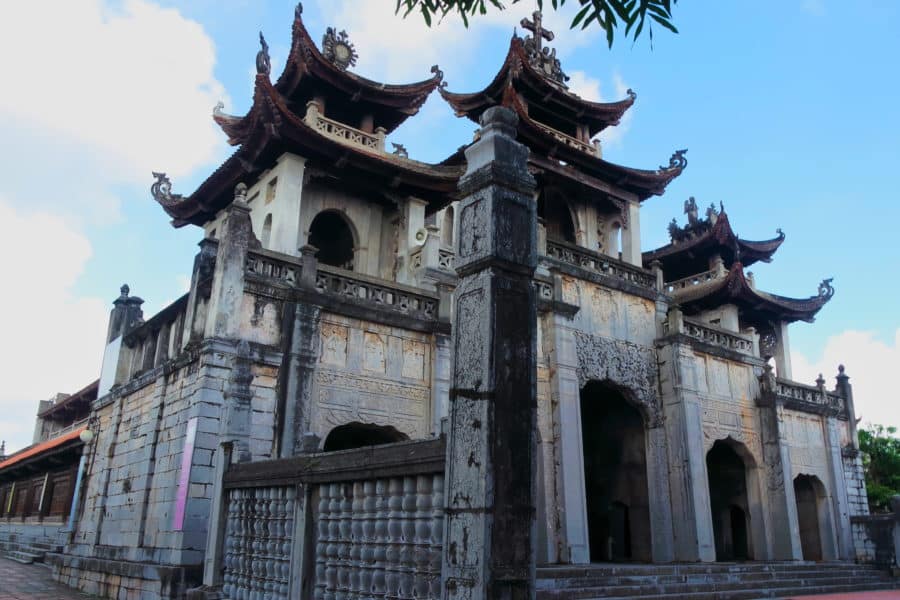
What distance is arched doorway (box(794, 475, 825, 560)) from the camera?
21.6m

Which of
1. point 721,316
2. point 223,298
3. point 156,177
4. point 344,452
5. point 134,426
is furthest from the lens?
point 721,316

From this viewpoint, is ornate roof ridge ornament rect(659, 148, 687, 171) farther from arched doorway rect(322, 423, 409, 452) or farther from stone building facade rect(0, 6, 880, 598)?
arched doorway rect(322, 423, 409, 452)

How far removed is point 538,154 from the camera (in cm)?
2367

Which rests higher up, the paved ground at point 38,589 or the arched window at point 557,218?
the arched window at point 557,218

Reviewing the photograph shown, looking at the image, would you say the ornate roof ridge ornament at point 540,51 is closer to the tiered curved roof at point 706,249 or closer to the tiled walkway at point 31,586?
the tiered curved roof at point 706,249

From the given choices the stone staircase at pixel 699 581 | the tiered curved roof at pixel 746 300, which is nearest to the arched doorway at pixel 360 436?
the stone staircase at pixel 699 581

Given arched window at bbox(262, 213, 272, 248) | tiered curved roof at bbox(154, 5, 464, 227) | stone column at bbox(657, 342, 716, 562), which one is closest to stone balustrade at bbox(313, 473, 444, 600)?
stone column at bbox(657, 342, 716, 562)

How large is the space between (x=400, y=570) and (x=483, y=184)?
10.5 ft

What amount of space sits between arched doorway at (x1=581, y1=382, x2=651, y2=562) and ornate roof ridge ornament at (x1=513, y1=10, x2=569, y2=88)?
1294 centimetres

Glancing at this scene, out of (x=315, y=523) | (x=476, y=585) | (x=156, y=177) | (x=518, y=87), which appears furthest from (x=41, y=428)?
(x=476, y=585)

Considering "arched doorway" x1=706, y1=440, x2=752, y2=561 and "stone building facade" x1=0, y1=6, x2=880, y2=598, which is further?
"arched doorway" x1=706, y1=440, x2=752, y2=561

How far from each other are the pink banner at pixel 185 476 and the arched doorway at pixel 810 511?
1797cm

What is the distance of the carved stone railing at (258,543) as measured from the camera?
759cm

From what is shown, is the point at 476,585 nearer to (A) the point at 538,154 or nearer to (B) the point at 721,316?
(A) the point at 538,154
